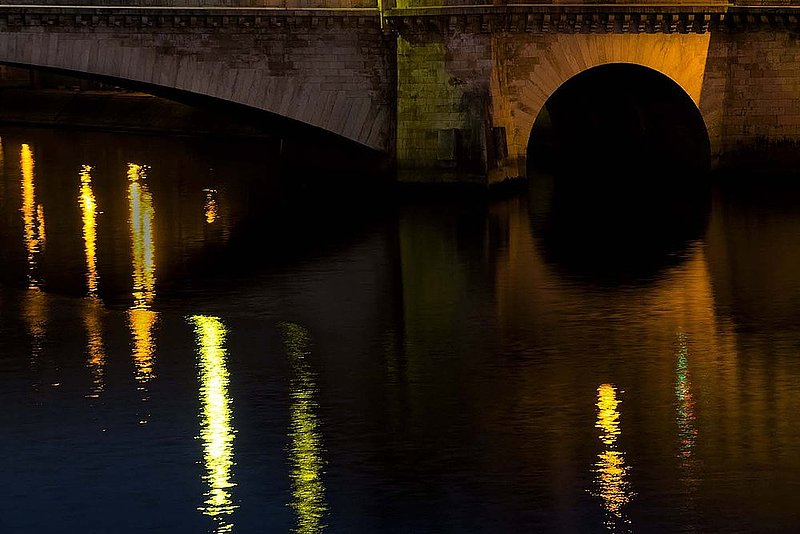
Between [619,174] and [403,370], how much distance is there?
2325 cm

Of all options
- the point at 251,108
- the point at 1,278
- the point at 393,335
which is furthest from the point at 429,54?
the point at 393,335

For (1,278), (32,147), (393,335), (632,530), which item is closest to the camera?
(632,530)

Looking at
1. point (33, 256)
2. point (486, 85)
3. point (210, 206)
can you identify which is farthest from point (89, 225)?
point (486, 85)

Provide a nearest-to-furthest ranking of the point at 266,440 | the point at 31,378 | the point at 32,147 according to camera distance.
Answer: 1. the point at 266,440
2. the point at 31,378
3. the point at 32,147

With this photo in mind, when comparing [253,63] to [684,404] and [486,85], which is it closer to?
[486,85]

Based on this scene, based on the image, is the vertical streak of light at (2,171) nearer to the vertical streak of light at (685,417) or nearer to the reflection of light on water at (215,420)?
the reflection of light on water at (215,420)

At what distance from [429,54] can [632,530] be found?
2333 centimetres

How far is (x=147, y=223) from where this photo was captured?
115 ft

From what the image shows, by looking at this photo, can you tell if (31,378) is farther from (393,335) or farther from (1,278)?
(1,278)

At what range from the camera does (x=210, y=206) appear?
3825 cm

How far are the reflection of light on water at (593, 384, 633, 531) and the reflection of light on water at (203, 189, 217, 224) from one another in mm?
17546

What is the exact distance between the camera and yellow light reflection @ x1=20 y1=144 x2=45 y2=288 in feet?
95.4

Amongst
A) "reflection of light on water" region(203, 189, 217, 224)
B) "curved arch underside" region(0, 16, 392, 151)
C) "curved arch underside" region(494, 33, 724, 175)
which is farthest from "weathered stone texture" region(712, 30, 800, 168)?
"reflection of light on water" region(203, 189, 217, 224)

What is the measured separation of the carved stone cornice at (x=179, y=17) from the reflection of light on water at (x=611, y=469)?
1903 cm
